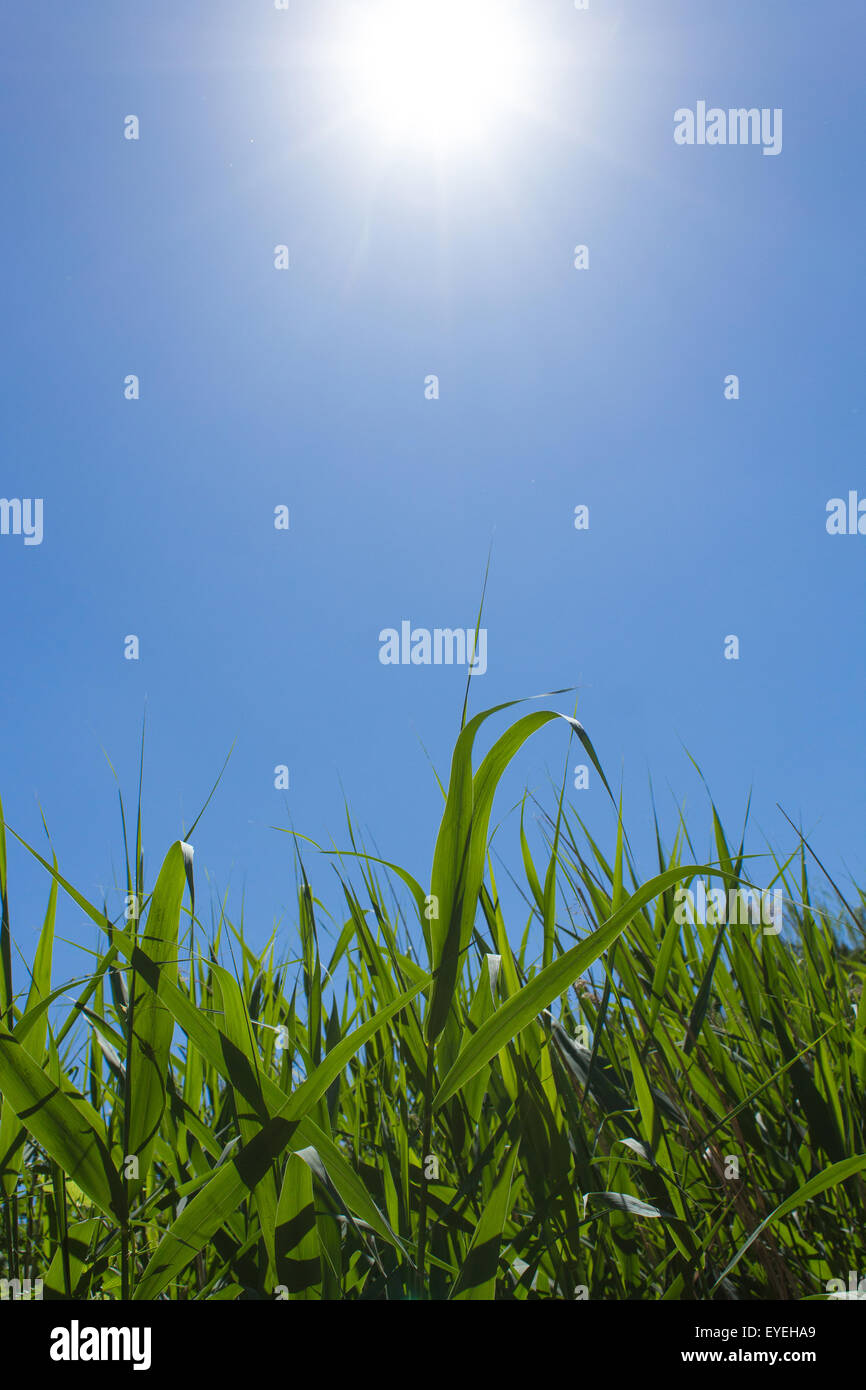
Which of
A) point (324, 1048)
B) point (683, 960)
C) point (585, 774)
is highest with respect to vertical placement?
point (585, 774)

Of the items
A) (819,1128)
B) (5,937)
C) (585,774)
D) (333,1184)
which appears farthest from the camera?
(585,774)

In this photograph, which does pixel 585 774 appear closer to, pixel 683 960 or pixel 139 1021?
pixel 683 960

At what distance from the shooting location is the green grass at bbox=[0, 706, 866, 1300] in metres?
0.75

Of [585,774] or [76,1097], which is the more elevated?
[585,774]

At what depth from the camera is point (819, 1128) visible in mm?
1024

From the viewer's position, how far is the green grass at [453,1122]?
750 millimetres

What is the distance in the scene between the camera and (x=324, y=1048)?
134cm

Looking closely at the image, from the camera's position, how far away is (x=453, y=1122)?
1.02 m

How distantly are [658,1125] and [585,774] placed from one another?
3.32 ft

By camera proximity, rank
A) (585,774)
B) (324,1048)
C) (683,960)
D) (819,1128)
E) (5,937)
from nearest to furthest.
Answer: (5,937)
(819,1128)
(324,1048)
(683,960)
(585,774)
